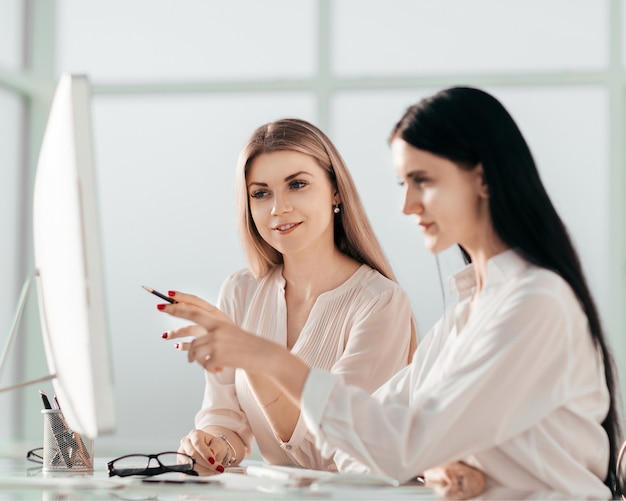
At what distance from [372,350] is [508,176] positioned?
88 centimetres

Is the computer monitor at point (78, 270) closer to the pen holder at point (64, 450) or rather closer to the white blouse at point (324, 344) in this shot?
the pen holder at point (64, 450)

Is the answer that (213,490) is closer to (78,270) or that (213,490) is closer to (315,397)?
(315,397)

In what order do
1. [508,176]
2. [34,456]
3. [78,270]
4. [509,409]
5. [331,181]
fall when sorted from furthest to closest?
[331,181] < [34,456] < [508,176] < [509,409] < [78,270]

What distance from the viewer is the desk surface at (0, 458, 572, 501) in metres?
1.48

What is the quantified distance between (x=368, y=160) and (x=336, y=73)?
20.8 inches

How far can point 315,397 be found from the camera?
1571 mm

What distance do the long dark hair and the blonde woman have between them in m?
0.84

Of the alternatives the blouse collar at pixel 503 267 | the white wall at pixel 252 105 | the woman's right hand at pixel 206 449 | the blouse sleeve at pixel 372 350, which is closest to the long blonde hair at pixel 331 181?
the blouse sleeve at pixel 372 350

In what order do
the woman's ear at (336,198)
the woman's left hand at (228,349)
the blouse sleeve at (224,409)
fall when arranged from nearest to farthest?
the woman's left hand at (228,349) → the blouse sleeve at (224,409) → the woman's ear at (336,198)

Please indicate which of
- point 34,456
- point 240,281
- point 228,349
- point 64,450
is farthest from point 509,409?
point 240,281

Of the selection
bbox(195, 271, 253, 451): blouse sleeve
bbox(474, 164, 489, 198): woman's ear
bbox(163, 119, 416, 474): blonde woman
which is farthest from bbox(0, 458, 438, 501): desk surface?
bbox(195, 271, 253, 451): blouse sleeve

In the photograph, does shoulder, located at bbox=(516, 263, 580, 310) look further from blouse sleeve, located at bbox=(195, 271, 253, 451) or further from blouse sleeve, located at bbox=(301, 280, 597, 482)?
blouse sleeve, located at bbox=(195, 271, 253, 451)

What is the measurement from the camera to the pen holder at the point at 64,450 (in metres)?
1.92

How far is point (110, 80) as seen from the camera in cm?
596
